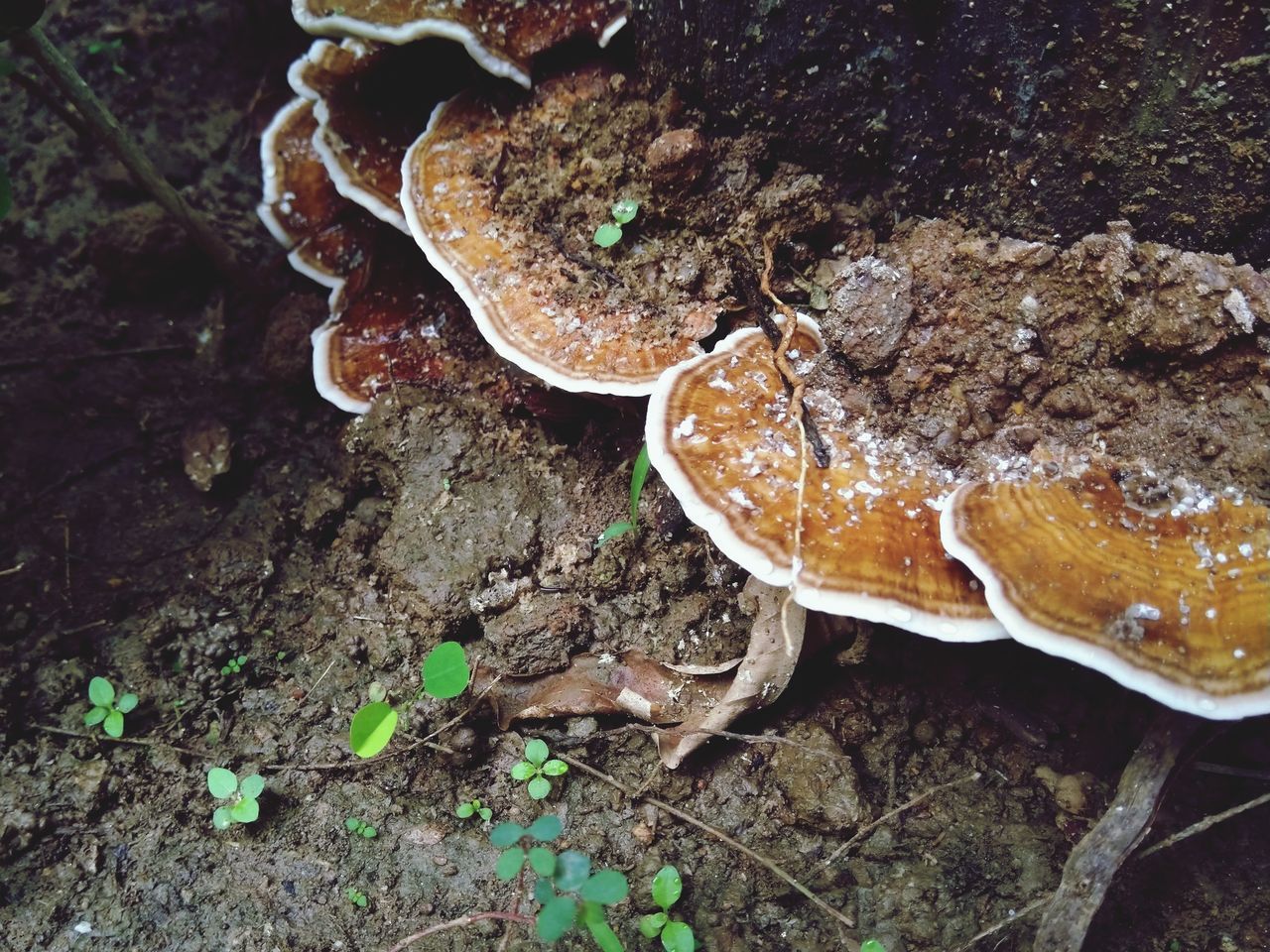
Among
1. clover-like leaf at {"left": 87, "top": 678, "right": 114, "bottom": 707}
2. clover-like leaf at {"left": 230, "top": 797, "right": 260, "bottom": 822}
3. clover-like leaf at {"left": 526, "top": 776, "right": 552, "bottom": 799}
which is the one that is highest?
clover-like leaf at {"left": 87, "top": 678, "right": 114, "bottom": 707}

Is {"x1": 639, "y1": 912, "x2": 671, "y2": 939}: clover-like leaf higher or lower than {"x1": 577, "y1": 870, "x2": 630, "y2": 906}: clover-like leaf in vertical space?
lower

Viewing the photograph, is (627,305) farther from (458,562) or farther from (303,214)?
(303,214)

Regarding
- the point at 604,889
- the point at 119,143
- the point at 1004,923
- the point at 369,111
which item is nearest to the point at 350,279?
the point at 369,111

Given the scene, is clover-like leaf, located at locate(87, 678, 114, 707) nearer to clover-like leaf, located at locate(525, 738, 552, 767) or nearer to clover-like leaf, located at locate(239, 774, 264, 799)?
clover-like leaf, located at locate(239, 774, 264, 799)

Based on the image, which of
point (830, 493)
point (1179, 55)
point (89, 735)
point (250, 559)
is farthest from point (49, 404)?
point (1179, 55)

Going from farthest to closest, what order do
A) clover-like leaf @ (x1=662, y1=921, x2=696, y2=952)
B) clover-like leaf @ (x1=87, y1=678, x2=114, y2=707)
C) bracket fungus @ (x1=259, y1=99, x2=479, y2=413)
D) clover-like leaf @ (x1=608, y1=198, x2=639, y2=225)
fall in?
bracket fungus @ (x1=259, y1=99, x2=479, y2=413) → clover-like leaf @ (x1=608, y1=198, x2=639, y2=225) → clover-like leaf @ (x1=87, y1=678, x2=114, y2=707) → clover-like leaf @ (x1=662, y1=921, x2=696, y2=952)

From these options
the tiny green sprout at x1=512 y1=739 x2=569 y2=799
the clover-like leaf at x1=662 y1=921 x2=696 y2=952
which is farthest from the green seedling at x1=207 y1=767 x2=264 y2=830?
the clover-like leaf at x1=662 y1=921 x2=696 y2=952

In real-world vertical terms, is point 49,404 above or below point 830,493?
below
